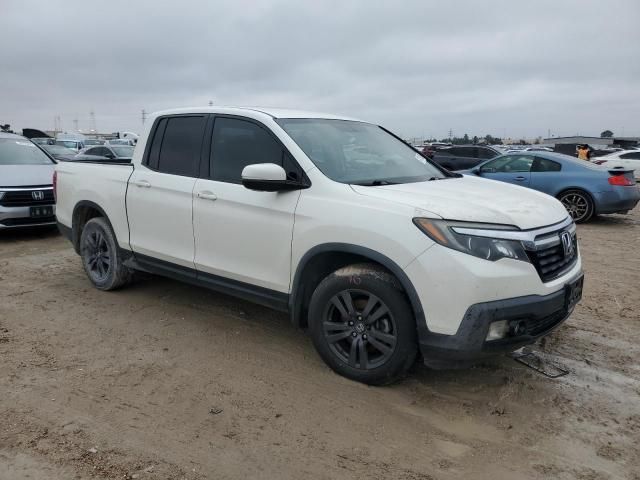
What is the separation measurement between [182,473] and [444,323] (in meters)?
1.62

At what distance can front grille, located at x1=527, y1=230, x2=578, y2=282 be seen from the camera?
3.10m

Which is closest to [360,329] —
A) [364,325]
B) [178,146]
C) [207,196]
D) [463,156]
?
[364,325]

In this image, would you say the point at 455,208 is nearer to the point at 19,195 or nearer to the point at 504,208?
the point at 504,208

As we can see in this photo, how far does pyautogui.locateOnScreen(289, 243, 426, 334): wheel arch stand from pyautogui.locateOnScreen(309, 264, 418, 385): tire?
0.27 ft

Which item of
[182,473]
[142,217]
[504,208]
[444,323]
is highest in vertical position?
[504,208]

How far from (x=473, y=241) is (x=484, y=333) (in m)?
0.53

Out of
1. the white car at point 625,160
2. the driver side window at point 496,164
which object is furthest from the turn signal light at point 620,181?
the white car at point 625,160

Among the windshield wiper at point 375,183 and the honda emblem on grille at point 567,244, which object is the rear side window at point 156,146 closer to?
the windshield wiper at point 375,183

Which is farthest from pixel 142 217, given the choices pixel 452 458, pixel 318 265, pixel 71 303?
pixel 452 458

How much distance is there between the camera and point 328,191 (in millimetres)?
3490

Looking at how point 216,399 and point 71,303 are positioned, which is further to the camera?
point 71,303

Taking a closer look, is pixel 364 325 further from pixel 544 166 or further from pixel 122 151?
pixel 122 151

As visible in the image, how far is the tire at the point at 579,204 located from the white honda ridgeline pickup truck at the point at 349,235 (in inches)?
278

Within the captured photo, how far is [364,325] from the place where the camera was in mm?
3367
